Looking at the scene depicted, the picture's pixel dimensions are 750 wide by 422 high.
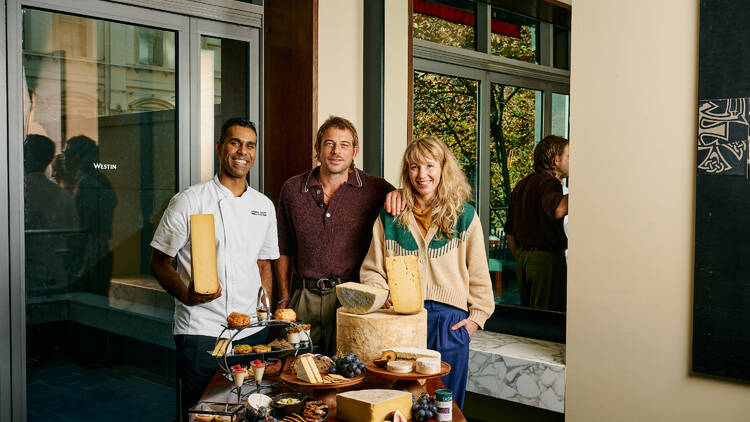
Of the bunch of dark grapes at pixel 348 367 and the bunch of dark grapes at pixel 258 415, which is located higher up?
the bunch of dark grapes at pixel 348 367

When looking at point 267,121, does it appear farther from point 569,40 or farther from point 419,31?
point 569,40

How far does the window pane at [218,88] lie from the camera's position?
3604 mm

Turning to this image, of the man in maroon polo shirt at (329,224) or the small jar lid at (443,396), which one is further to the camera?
the man in maroon polo shirt at (329,224)

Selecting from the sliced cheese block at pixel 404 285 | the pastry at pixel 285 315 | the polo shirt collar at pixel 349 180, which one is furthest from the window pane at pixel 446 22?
the pastry at pixel 285 315

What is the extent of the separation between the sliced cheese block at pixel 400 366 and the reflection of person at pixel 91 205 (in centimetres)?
190

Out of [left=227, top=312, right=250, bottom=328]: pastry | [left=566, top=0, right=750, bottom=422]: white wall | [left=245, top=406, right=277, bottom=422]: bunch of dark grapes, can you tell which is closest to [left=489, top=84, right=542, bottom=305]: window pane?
[left=566, top=0, right=750, bottom=422]: white wall

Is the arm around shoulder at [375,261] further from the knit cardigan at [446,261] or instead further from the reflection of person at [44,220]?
the reflection of person at [44,220]

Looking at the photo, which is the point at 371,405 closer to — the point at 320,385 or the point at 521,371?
the point at 320,385

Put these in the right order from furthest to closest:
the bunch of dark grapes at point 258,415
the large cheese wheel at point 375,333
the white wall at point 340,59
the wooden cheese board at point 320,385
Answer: the white wall at point 340,59 < the large cheese wheel at point 375,333 < the wooden cheese board at point 320,385 < the bunch of dark grapes at point 258,415

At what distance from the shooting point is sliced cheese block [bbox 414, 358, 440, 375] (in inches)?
75.8

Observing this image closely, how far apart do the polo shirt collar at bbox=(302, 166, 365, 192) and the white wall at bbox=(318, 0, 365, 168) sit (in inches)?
35.9

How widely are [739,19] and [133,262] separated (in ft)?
9.92

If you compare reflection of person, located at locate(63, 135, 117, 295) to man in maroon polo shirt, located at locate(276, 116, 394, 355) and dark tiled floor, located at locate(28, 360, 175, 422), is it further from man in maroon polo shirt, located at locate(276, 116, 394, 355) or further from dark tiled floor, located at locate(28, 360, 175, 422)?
man in maroon polo shirt, located at locate(276, 116, 394, 355)

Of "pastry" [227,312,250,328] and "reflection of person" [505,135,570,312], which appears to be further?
"reflection of person" [505,135,570,312]
